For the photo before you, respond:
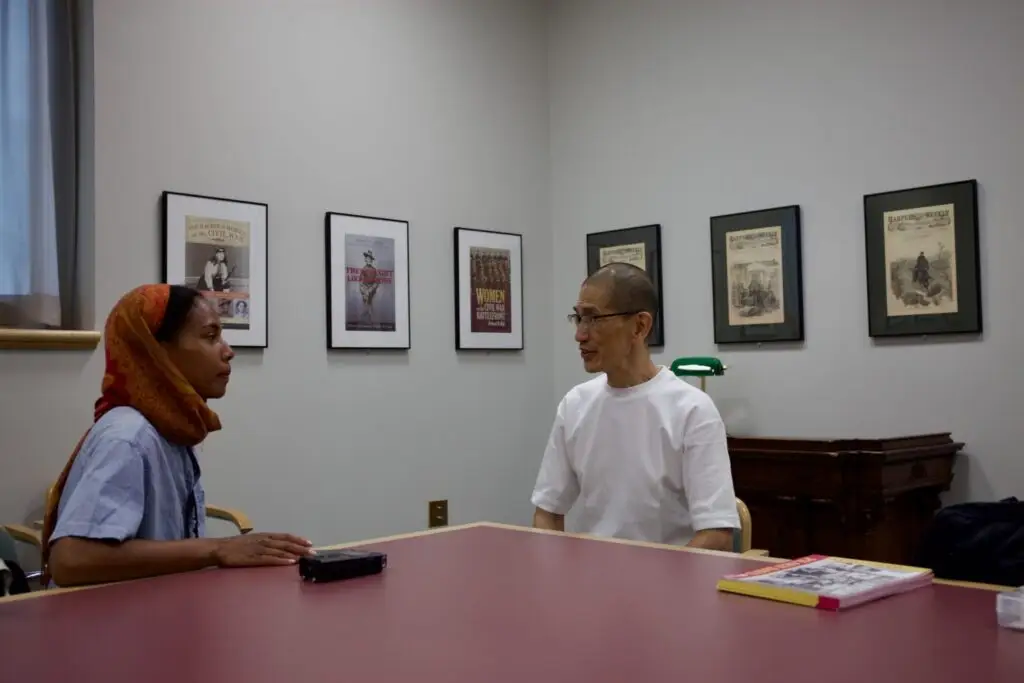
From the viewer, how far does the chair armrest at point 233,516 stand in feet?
10.4

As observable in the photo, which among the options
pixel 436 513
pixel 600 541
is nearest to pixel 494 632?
pixel 600 541

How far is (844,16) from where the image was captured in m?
3.92

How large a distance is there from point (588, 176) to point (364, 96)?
126 centimetres

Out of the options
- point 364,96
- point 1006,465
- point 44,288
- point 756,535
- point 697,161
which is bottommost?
point 756,535

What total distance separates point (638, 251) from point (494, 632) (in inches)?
139

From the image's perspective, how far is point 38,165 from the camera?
3.37 meters

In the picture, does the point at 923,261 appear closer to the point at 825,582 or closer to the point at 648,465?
the point at 648,465

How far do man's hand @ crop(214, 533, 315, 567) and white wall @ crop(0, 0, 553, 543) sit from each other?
5.69 ft

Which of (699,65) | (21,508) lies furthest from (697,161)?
(21,508)

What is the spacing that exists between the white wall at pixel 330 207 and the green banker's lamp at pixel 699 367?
1034 mm

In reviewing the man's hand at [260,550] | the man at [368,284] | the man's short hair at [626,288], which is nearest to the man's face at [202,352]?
the man's hand at [260,550]

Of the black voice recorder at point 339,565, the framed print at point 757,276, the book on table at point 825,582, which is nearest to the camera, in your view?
the book on table at point 825,582

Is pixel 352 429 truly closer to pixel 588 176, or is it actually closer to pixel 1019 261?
pixel 588 176

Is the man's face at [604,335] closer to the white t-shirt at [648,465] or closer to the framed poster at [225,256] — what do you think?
the white t-shirt at [648,465]
